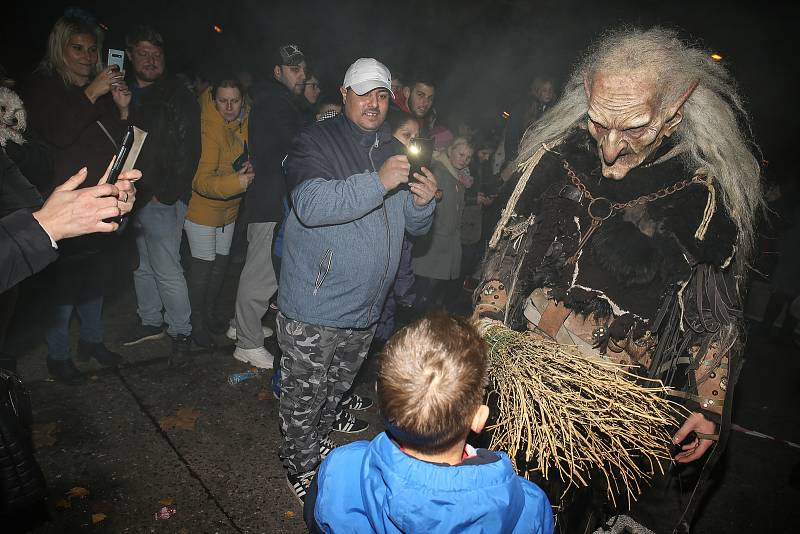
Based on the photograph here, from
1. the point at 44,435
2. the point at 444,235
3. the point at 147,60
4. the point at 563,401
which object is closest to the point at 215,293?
the point at 44,435

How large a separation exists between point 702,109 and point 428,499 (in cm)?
223

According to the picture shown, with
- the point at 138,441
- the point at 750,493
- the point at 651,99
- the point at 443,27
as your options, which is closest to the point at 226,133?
the point at 138,441

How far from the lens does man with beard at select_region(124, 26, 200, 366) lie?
4.19m

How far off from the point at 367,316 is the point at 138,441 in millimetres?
1949

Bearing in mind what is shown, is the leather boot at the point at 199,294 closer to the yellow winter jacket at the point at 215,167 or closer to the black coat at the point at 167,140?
the yellow winter jacket at the point at 215,167

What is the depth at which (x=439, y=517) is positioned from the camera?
1407 millimetres

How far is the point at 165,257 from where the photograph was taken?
445 centimetres

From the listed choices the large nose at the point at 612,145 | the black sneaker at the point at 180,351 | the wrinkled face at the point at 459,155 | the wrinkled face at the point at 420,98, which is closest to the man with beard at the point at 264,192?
the black sneaker at the point at 180,351

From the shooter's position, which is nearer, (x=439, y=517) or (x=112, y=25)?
(x=439, y=517)

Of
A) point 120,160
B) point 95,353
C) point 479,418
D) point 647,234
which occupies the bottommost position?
point 95,353

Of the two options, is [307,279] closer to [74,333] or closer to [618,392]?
[618,392]

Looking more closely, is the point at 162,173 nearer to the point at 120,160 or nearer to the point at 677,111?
the point at 120,160

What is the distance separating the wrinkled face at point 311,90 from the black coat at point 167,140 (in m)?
1.15

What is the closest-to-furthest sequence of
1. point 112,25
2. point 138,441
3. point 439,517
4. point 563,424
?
point 439,517 < point 563,424 < point 138,441 < point 112,25
